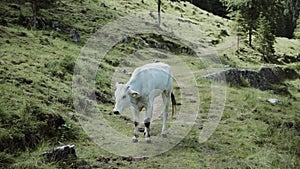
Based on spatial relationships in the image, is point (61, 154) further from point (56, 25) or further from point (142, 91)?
point (56, 25)

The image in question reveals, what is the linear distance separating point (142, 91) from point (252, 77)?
13.0 m

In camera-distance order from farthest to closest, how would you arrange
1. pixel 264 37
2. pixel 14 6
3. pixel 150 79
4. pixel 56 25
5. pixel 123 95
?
1. pixel 264 37
2. pixel 14 6
3. pixel 56 25
4. pixel 150 79
5. pixel 123 95

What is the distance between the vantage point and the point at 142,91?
8352 millimetres

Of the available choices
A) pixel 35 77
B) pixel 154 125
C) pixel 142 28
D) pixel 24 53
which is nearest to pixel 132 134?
pixel 154 125

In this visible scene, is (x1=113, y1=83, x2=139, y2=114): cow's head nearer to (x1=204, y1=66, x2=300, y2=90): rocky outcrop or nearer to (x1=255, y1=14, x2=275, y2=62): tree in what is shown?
(x1=204, y1=66, x2=300, y2=90): rocky outcrop

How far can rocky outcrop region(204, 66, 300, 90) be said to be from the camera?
1836 centimetres

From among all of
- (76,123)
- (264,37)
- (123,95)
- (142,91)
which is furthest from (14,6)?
(264,37)

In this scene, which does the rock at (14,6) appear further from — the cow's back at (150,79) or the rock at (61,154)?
the rock at (61,154)

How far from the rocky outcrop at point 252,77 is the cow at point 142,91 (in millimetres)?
9166

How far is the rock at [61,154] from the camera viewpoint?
6.51 m

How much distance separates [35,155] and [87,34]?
2081 centimetres

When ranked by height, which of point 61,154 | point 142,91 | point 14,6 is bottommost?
point 61,154

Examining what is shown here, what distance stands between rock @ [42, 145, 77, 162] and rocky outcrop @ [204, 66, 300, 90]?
40.4ft

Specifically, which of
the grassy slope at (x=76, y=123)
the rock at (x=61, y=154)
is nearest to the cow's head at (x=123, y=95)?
the grassy slope at (x=76, y=123)
